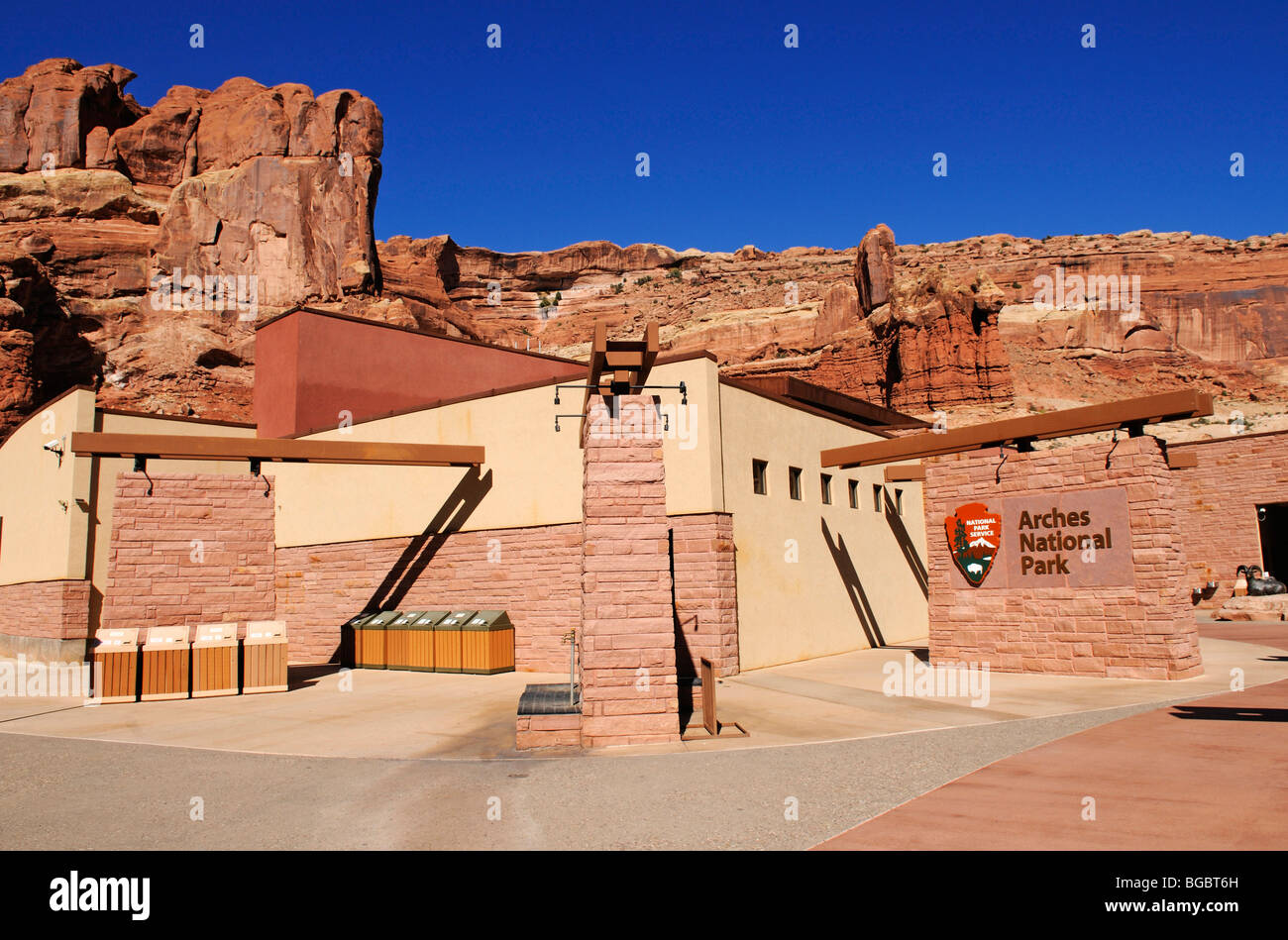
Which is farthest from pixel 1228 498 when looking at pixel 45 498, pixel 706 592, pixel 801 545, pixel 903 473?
pixel 45 498

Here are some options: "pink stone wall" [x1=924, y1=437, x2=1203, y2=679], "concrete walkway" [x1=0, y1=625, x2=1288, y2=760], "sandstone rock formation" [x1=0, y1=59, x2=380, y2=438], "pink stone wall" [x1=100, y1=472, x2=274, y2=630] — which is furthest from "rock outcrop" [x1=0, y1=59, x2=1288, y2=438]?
"pink stone wall" [x1=924, y1=437, x2=1203, y2=679]

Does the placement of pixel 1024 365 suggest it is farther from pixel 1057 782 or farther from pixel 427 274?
pixel 1057 782

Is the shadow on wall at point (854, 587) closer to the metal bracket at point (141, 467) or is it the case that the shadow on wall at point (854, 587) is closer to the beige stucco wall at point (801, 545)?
the beige stucco wall at point (801, 545)

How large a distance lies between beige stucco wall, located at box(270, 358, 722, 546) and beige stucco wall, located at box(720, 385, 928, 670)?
743 millimetres

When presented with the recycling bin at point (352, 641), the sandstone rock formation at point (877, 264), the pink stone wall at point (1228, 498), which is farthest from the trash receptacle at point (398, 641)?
the sandstone rock formation at point (877, 264)

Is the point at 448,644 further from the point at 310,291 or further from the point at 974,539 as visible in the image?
the point at 310,291

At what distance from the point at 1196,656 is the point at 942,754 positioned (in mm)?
8087

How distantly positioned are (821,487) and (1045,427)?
7.04 m

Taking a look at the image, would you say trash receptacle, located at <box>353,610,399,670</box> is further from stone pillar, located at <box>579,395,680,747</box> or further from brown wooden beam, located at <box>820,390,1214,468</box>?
brown wooden beam, located at <box>820,390,1214,468</box>

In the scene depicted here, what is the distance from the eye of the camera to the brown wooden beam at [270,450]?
16016 mm

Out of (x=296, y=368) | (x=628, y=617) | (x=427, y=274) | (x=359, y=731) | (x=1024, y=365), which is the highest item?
(x=427, y=274)

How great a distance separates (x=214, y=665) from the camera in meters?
14.7
